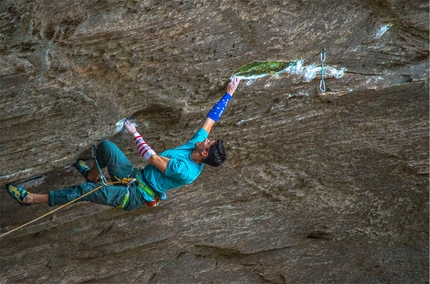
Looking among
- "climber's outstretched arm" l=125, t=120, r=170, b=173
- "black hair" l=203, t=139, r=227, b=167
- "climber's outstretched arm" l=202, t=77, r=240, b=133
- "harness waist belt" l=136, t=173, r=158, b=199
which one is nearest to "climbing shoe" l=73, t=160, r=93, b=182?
"harness waist belt" l=136, t=173, r=158, b=199

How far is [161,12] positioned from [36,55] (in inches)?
58.7

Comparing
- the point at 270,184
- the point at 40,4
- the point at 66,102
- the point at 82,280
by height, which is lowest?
the point at 82,280

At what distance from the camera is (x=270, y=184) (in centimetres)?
961

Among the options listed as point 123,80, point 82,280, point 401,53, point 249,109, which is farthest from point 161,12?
point 82,280

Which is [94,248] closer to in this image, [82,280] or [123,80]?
[82,280]

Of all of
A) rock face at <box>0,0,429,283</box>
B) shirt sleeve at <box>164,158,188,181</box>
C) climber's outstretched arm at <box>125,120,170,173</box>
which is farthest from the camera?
rock face at <box>0,0,429,283</box>

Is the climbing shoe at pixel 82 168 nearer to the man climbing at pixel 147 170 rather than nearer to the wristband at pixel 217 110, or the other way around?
the man climbing at pixel 147 170

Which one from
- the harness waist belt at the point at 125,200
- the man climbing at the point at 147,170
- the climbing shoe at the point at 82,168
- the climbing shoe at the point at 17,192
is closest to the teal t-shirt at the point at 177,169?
the man climbing at the point at 147,170

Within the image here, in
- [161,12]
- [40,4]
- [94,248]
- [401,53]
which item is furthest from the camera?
[94,248]

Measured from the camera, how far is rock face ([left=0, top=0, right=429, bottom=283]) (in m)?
7.02

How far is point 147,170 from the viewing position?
736 cm

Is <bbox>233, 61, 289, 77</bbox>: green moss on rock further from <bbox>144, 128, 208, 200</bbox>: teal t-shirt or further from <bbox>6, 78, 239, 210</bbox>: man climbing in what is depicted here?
<bbox>144, 128, 208, 200</bbox>: teal t-shirt

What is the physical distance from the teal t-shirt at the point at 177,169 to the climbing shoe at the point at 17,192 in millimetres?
1575

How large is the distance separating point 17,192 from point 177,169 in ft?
7.17
